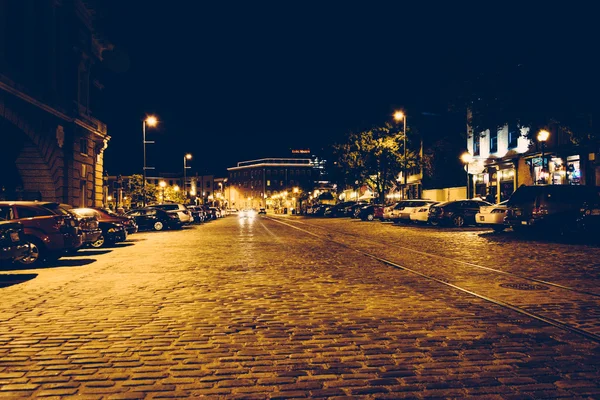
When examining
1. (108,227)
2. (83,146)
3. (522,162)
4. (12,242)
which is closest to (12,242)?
(12,242)

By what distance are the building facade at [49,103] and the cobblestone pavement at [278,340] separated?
17158mm

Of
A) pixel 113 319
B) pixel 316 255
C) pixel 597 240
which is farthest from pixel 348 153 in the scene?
pixel 113 319

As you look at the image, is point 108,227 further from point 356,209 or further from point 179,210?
point 356,209

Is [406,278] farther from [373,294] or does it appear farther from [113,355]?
[113,355]

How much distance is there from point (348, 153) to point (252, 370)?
50629 millimetres

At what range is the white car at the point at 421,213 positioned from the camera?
1309 inches

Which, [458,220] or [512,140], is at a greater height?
[512,140]

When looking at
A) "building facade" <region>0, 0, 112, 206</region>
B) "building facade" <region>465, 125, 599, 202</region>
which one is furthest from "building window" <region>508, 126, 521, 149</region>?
"building facade" <region>0, 0, 112, 206</region>

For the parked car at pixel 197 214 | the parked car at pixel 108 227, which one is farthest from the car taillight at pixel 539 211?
the parked car at pixel 197 214

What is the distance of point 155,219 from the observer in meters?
33.6

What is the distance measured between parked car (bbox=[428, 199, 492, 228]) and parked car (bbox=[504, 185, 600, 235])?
31.1 ft

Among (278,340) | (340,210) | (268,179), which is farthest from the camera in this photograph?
(268,179)

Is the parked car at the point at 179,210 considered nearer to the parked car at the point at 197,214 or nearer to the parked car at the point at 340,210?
the parked car at the point at 197,214

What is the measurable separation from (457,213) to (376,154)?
887 inches
